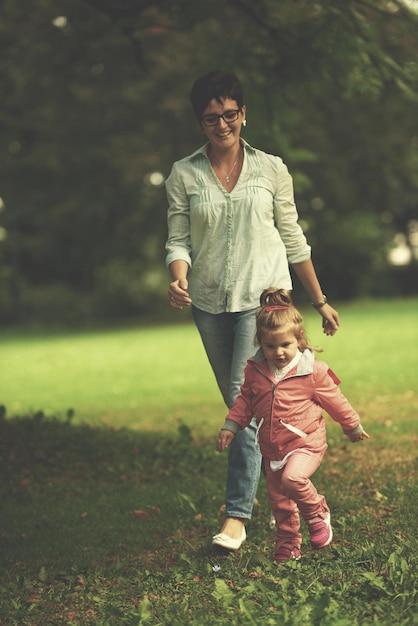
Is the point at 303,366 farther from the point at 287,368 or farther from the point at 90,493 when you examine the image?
the point at 90,493

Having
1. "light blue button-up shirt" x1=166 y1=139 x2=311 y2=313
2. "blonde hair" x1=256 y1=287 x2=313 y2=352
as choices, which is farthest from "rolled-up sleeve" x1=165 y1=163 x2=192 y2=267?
"blonde hair" x1=256 y1=287 x2=313 y2=352

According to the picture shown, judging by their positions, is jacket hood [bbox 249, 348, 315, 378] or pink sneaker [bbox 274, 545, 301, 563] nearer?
jacket hood [bbox 249, 348, 315, 378]

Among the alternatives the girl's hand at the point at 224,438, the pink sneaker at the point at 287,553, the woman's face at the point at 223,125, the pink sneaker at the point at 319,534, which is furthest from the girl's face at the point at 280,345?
the woman's face at the point at 223,125

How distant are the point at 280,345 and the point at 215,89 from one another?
147 cm

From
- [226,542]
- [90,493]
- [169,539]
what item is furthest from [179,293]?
[90,493]

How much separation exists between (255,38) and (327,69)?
2.75 ft

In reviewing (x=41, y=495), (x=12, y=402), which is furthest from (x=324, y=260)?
(x=41, y=495)

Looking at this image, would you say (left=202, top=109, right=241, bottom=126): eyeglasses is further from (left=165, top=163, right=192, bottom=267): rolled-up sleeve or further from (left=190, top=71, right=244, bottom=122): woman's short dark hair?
(left=165, top=163, right=192, bottom=267): rolled-up sleeve

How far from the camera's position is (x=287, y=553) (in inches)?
175

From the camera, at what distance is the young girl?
428 centimetres

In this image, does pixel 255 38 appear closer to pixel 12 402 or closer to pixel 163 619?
pixel 163 619

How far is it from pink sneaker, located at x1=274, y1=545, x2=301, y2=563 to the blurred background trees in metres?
6.54

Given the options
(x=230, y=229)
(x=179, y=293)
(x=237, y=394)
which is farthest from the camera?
(x=237, y=394)

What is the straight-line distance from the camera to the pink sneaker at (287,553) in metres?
4.44
